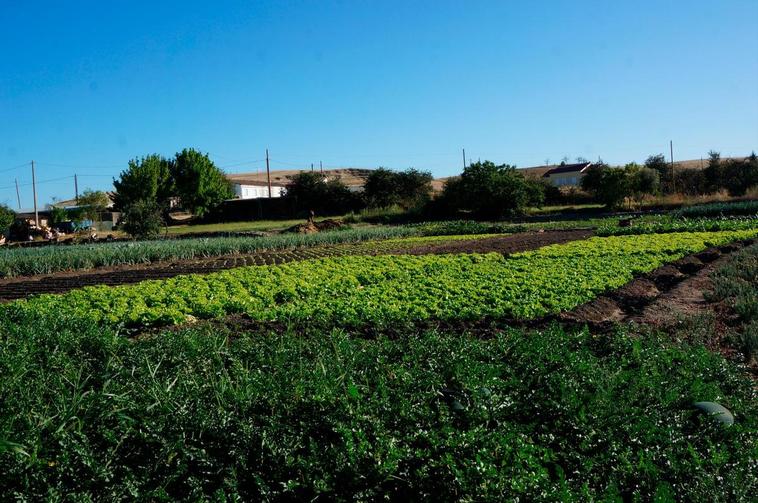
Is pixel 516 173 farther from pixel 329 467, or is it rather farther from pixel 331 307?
pixel 329 467

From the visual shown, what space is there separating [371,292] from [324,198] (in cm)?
4096

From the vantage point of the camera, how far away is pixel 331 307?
27.1 feet

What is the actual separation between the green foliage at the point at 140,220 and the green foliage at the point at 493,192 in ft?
63.5

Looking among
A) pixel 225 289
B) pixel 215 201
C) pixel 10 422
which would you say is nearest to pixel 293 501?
pixel 10 422

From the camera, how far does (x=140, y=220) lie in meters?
28.6

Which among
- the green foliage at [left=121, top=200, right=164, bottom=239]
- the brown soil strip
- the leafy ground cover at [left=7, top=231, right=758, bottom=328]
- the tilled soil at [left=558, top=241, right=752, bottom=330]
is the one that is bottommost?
the tilled soil at [left=558, top=241, right=752, bottom=330]

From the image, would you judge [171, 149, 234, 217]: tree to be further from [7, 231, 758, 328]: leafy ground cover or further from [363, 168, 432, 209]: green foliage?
[7, 231, 758, 328]: leafy ground cover

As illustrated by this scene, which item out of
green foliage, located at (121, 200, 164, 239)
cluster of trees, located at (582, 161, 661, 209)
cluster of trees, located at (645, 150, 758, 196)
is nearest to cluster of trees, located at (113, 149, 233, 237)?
green foliage, located at (121, 200, 164, 239)

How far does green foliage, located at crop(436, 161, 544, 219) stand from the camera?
3756cm

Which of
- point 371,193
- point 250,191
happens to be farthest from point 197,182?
point 250,191

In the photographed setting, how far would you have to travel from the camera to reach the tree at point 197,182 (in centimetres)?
5369

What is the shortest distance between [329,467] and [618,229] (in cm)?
2228

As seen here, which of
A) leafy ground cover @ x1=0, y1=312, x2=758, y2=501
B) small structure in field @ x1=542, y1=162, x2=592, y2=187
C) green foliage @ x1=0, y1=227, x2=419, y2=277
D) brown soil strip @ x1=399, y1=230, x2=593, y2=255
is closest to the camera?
leafy ground cover @ x1=0, y1=312, x2=758, y2=501

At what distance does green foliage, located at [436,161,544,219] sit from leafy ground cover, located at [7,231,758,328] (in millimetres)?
23241
